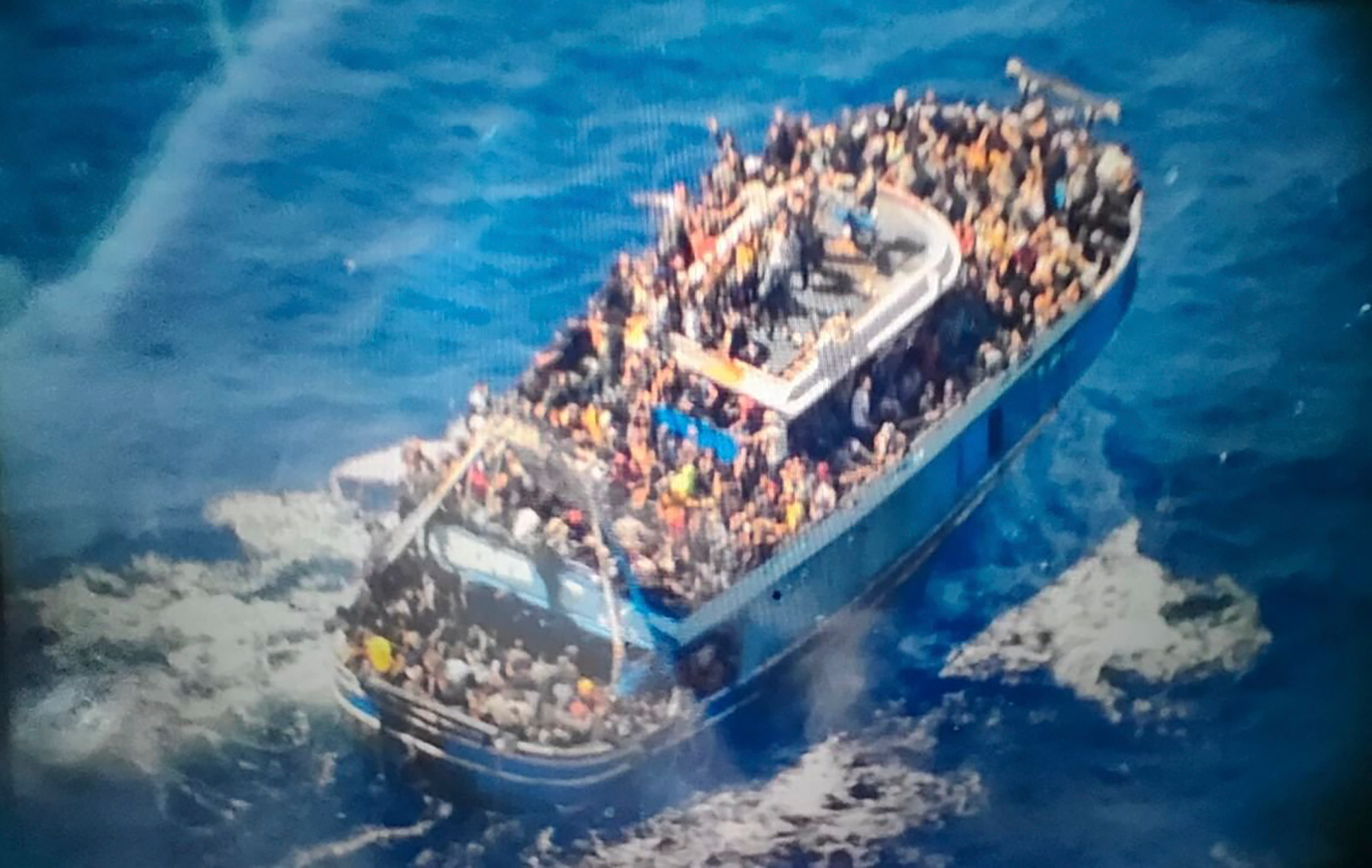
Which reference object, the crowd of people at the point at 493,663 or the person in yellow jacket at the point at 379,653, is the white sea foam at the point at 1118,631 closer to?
the crowd of people at the point at 493,663

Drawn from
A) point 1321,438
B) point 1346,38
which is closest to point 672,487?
point 1321,438

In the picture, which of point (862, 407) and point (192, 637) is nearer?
point (862, 407)

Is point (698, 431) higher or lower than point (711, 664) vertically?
higher

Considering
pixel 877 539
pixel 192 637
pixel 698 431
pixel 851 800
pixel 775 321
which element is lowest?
pixel 851 800

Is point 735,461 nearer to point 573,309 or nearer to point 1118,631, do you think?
point 573,309

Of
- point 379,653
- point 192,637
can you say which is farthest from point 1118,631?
point 192,637
